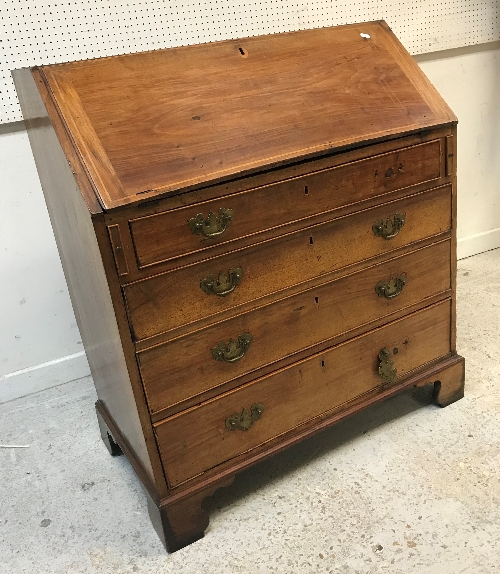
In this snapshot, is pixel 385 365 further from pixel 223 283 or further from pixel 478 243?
pixel 478 243

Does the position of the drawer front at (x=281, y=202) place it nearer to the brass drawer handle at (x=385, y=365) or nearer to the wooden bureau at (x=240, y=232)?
the wooden bureau at (x=240, y=232)

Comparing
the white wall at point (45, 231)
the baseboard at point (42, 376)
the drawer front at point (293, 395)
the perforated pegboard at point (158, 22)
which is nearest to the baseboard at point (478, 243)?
the white wall at point (45, 231)

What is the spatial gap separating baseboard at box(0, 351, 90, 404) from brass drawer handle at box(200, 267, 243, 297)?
46.7 inches

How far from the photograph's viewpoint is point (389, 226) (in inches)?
63.9

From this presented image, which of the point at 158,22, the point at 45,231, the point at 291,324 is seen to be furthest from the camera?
the point at 45,231

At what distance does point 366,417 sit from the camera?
1.97m

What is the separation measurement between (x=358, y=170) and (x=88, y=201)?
2.33ft

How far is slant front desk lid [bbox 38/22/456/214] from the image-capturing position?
4.28ft

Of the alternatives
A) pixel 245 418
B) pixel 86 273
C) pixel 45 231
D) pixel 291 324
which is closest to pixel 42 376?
pixel 45 231

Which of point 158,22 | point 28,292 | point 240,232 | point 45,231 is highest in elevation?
point 158,22

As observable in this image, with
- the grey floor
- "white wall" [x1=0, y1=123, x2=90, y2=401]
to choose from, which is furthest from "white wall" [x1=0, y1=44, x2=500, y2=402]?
the grey floor

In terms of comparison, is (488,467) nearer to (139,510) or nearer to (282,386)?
(282,386)

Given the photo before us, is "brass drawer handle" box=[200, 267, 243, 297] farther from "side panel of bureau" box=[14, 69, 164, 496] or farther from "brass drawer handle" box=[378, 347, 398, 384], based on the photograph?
"brass drawer handle" box=[378, 347, 398, 384]

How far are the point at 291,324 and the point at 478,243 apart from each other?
188 cm
